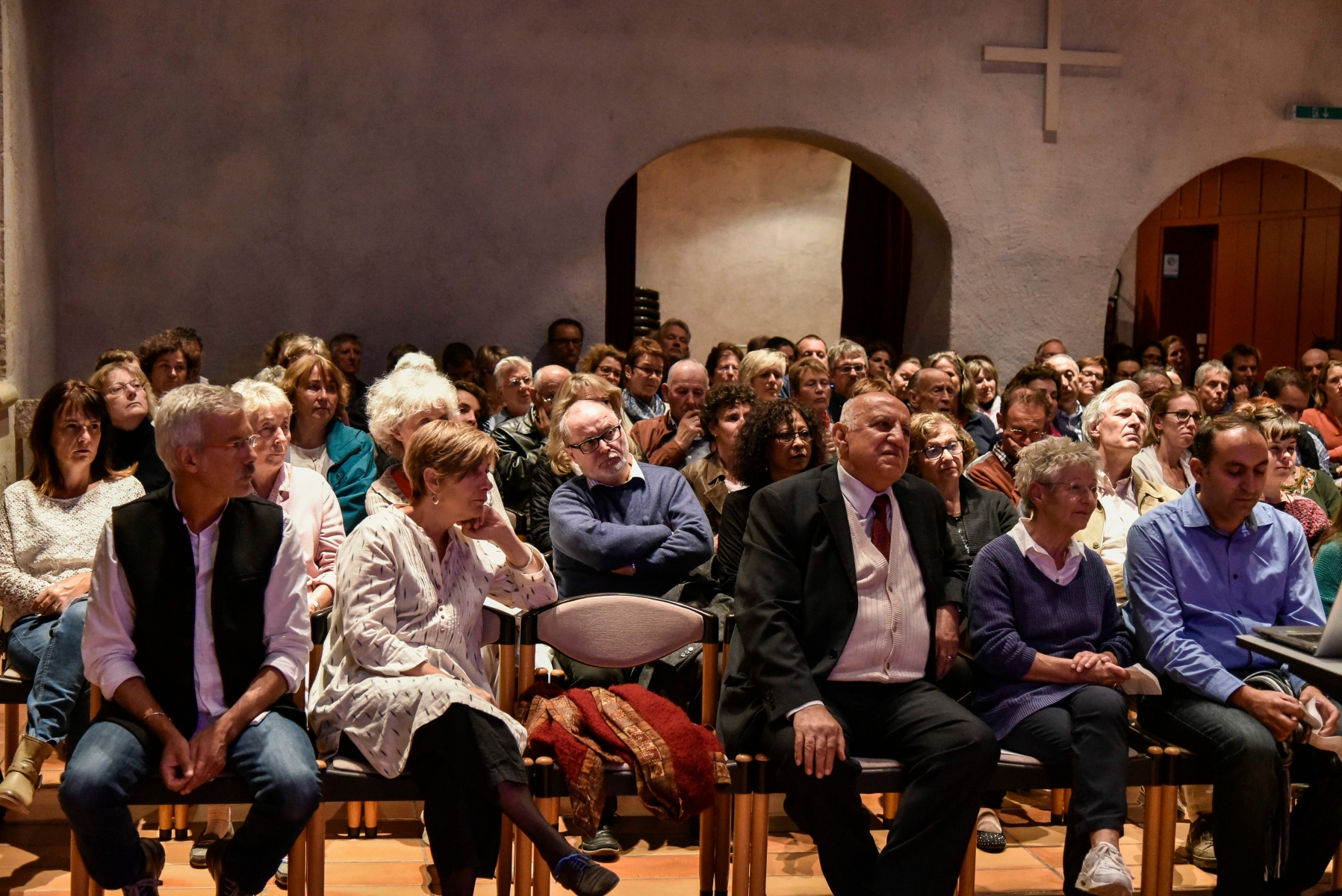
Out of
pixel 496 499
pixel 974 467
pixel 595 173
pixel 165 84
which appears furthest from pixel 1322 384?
pixel 165 84

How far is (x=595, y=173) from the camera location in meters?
7.60

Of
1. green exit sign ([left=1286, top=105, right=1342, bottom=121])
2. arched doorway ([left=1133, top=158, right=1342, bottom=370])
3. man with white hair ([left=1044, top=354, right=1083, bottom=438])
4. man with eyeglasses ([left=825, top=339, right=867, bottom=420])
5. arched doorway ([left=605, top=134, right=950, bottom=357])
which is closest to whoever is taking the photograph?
man with white hair ([left=1044, top=354, right=1083, bottom=438])

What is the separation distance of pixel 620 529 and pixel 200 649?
1.25 m

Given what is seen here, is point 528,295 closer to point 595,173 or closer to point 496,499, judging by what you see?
point 595,173

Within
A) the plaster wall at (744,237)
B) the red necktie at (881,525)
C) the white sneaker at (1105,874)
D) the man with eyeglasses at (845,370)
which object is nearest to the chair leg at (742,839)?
the red necktie at (881,525)

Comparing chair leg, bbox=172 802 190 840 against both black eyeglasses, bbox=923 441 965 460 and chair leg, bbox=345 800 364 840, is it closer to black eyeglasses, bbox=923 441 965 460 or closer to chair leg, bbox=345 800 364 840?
chair leg, bbox=345 800 364 840

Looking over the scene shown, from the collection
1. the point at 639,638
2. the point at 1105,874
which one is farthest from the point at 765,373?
the point at 1105,874

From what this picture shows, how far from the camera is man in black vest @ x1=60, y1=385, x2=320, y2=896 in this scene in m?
2.52

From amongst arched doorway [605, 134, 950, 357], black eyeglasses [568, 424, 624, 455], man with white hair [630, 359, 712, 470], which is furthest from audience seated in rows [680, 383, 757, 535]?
arched doorway [605, 134, 950, 357]

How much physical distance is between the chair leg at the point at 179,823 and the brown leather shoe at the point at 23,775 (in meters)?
0.34

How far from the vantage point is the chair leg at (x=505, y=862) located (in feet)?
9.35

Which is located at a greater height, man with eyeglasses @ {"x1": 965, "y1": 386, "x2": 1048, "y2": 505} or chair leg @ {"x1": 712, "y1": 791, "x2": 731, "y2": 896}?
man with eyeglasses @ {"x1": 965, "y1": 386, "x2": 1048, "y2": 505}

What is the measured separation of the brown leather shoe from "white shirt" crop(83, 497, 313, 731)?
0.63m

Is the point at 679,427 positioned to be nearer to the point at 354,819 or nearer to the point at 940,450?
the point at 940,450
